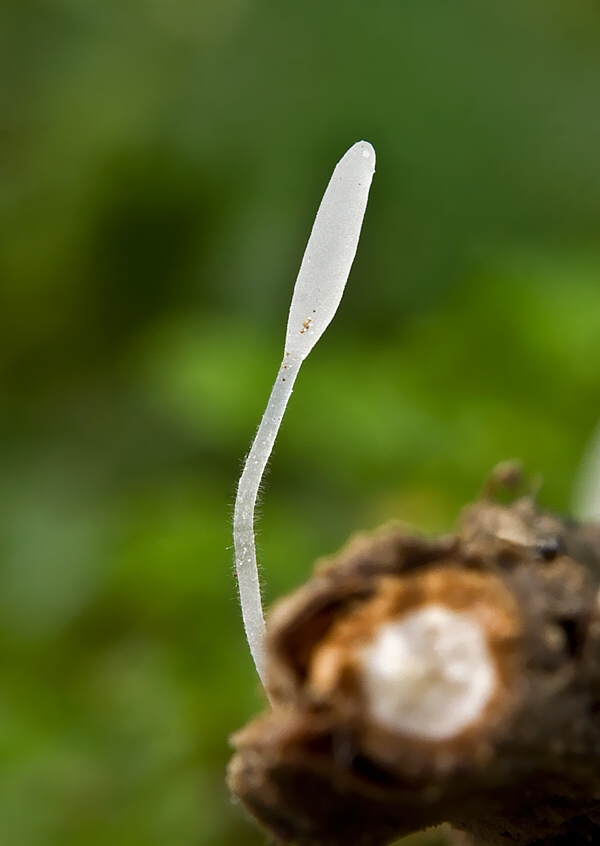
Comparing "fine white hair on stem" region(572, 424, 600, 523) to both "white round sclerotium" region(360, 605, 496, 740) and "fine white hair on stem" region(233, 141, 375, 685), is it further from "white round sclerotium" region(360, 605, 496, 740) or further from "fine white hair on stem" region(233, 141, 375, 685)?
"white round sclerotium" region(360, 605, 496, 740)

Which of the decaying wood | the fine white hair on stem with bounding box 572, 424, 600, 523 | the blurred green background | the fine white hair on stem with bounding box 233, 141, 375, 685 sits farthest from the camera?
the blurred green background

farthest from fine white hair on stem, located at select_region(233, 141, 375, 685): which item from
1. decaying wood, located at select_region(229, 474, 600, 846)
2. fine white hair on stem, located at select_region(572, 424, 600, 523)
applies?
fine white hair on stem, located at select_region(572, 424, 600, 523)

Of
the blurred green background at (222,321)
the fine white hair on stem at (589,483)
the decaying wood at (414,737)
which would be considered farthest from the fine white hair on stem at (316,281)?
the blurred green background at (222,321)

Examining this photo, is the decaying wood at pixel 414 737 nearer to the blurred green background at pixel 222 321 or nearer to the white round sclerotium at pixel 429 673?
the white round sclerotium at pixel 429 673

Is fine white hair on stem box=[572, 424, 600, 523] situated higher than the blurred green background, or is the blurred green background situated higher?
the blurred green background

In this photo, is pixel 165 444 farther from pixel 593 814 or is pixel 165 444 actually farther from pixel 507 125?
pixel 593 814

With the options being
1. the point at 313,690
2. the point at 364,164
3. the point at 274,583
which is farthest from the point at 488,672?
the point at 274,583
